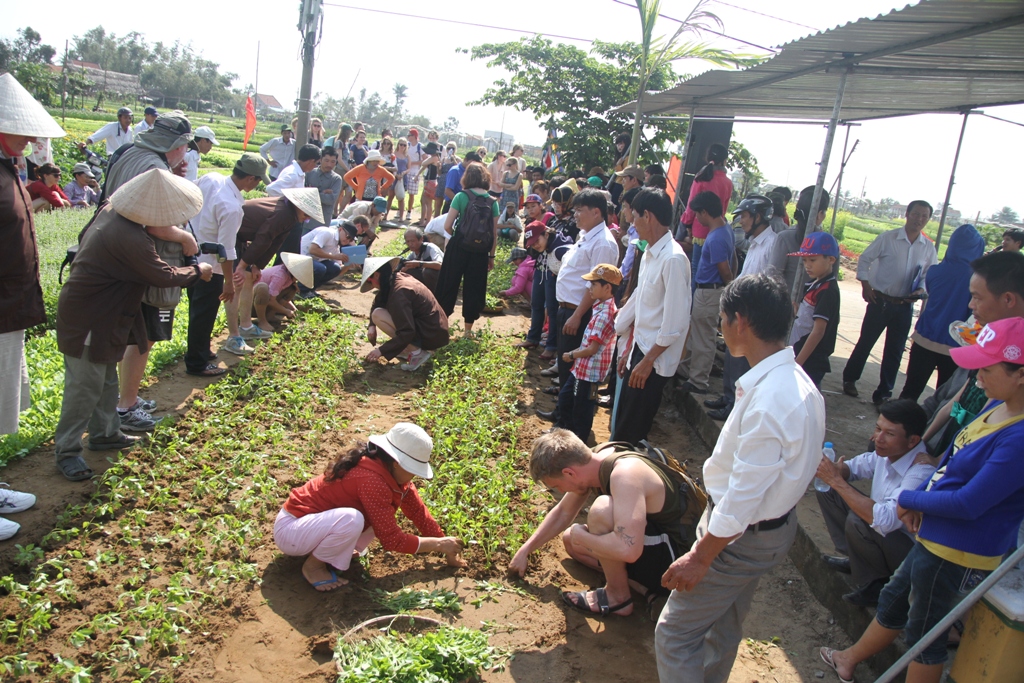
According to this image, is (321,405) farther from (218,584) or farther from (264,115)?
(264,115)

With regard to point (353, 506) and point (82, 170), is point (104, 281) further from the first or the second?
point (82, 170)

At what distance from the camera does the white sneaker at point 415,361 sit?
6863 millimetres

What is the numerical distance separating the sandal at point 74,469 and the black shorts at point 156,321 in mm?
913

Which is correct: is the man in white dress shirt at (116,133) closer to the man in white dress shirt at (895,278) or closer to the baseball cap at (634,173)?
the baseball cap at (634,173)

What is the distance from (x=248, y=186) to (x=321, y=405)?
2000 mm

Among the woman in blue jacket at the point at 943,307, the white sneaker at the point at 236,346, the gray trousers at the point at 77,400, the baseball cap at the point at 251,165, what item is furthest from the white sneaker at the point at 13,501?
the woman in blue jacket at the point at 943,307

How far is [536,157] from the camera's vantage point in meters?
41.5

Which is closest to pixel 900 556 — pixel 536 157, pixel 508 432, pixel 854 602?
pixel 854 602

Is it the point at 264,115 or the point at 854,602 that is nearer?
the point at 854,602

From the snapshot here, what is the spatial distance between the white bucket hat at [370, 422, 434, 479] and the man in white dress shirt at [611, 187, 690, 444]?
156 cm

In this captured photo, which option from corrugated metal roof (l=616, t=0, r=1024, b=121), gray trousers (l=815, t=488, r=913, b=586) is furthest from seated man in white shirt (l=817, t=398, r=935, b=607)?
corrugated metal roof (l=616, t=0, r=1024, b=121)

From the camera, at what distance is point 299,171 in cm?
828

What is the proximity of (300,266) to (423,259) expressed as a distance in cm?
148

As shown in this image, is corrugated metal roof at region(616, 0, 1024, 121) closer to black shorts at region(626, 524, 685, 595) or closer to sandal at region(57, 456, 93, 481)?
black shorts at region(626, 524, 685, 595)
